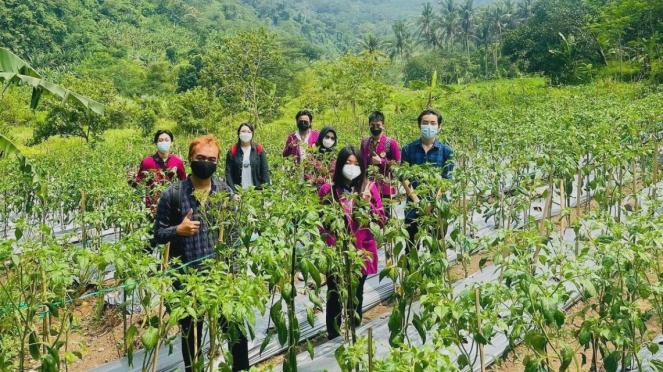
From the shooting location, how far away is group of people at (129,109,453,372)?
3021mm

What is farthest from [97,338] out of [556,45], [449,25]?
[449,25]

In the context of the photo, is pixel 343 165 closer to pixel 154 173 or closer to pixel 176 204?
pixel 176 204

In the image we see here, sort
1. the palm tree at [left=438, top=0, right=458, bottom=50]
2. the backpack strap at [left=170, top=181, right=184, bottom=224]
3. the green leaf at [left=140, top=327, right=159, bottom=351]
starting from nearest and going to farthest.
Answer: the green leaf at [left=140, top=327, right=159, bottom=351]
the backpack strap at [left=170, top=181, right=184, bottom=224]
the palm tree at [left=438, top=0, right=458, bottom=50]

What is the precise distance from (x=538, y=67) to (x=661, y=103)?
20146 mm

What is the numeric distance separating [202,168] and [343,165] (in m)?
0.95

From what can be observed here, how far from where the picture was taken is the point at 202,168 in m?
3.02

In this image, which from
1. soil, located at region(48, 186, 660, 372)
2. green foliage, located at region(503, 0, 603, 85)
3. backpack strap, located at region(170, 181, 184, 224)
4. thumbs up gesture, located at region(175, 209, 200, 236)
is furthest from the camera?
green foliage, located at region(503, 0, 603, 85)

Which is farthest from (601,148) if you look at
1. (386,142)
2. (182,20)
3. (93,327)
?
(182,20)

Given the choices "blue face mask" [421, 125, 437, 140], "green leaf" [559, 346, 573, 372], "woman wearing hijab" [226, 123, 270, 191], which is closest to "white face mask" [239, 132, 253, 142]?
"woman wearing hijab" [226, 123, 270, 191]

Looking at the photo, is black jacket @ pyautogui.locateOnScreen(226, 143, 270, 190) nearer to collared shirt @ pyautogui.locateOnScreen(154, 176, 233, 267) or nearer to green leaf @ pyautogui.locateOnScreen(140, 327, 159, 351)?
collared shirt @ pyautogui.locateOnScreen(154, 176, 233, 267)

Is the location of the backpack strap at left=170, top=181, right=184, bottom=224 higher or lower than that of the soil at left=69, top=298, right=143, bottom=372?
higher

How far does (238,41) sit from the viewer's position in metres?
17.1

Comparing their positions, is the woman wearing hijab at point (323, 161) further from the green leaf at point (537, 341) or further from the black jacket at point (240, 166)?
the green leaf at point (537, 341)

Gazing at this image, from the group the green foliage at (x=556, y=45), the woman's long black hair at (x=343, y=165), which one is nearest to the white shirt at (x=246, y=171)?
the woman's long black hair at (x=343, y=165)
